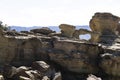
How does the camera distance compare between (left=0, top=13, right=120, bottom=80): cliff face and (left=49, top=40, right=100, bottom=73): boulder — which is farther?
(left=49, top=40, right=100, bottom=73): boulder

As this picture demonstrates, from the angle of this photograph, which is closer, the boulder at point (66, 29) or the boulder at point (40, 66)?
the boulder at point (40, 66)

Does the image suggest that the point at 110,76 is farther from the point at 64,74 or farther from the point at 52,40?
the point at 52,40

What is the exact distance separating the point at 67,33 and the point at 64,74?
10.4 meters

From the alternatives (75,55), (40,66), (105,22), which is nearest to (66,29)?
(105,22)

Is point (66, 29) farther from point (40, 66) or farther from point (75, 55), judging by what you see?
point (40, 66)

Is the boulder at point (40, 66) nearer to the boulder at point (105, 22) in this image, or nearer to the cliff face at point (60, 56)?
the cliff face at point (60, 56)

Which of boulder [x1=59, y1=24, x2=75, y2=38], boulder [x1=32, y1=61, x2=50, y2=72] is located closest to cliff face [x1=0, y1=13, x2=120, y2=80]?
boulder [x1=32, y1=61, x2=50, y2=72]

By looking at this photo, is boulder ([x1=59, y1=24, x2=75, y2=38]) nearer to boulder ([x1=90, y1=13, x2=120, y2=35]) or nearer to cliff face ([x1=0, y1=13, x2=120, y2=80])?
boulder ([x1=90, y1=13, x2=120, y2=35])

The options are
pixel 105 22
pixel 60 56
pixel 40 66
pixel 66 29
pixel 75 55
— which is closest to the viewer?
pixel 40 66

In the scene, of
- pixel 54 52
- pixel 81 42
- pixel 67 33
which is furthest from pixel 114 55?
pixel 67 33

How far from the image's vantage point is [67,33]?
5491cm

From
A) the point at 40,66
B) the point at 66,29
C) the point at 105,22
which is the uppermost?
the point at 105,22

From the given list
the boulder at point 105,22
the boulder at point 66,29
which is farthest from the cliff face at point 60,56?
the boulder at point 105,22

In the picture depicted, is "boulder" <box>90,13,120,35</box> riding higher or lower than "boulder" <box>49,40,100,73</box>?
higher
